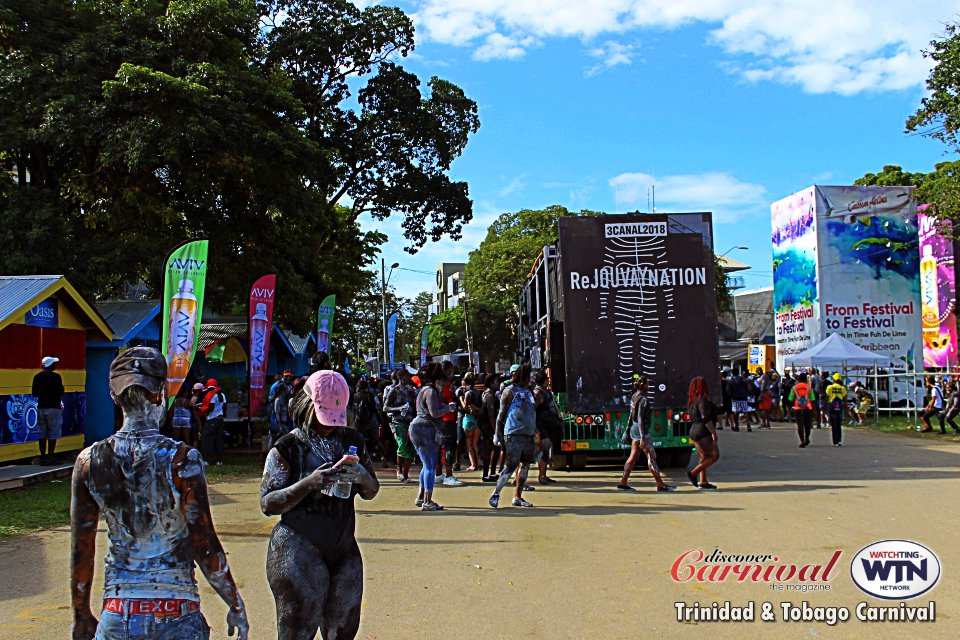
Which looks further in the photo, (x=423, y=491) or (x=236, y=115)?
(x=236, y=115)

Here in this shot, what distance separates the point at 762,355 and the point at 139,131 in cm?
3155

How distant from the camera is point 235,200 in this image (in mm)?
20500

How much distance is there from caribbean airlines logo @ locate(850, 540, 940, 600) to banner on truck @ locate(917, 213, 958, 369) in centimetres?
2963

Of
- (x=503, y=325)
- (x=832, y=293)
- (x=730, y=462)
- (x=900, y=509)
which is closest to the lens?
(x=900, y=509)

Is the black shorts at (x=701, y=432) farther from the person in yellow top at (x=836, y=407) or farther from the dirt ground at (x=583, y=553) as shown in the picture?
the person in yellow top at (x=836, y=407)

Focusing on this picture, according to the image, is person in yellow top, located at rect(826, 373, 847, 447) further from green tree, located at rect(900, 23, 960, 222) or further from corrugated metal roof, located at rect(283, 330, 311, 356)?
corrugated metal roof, located at rect(283, 330, 311, 356)

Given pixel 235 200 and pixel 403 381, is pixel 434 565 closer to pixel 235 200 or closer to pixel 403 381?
pixel 403 381

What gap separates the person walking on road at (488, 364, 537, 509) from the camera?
1044 centimetres

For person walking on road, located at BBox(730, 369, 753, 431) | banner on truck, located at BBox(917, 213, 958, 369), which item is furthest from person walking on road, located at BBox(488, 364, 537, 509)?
banner on truck, located at BBox(917, 213, 958, 369)

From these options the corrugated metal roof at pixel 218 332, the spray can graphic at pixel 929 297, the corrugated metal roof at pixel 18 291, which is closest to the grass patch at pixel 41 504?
the corrugated metal roof at pixel 18 291

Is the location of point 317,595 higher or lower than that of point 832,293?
lower

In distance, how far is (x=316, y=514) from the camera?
12.5 ft

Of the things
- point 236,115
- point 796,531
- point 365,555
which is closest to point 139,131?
point 236,115

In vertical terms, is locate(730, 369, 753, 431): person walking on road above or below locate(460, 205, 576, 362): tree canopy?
below
